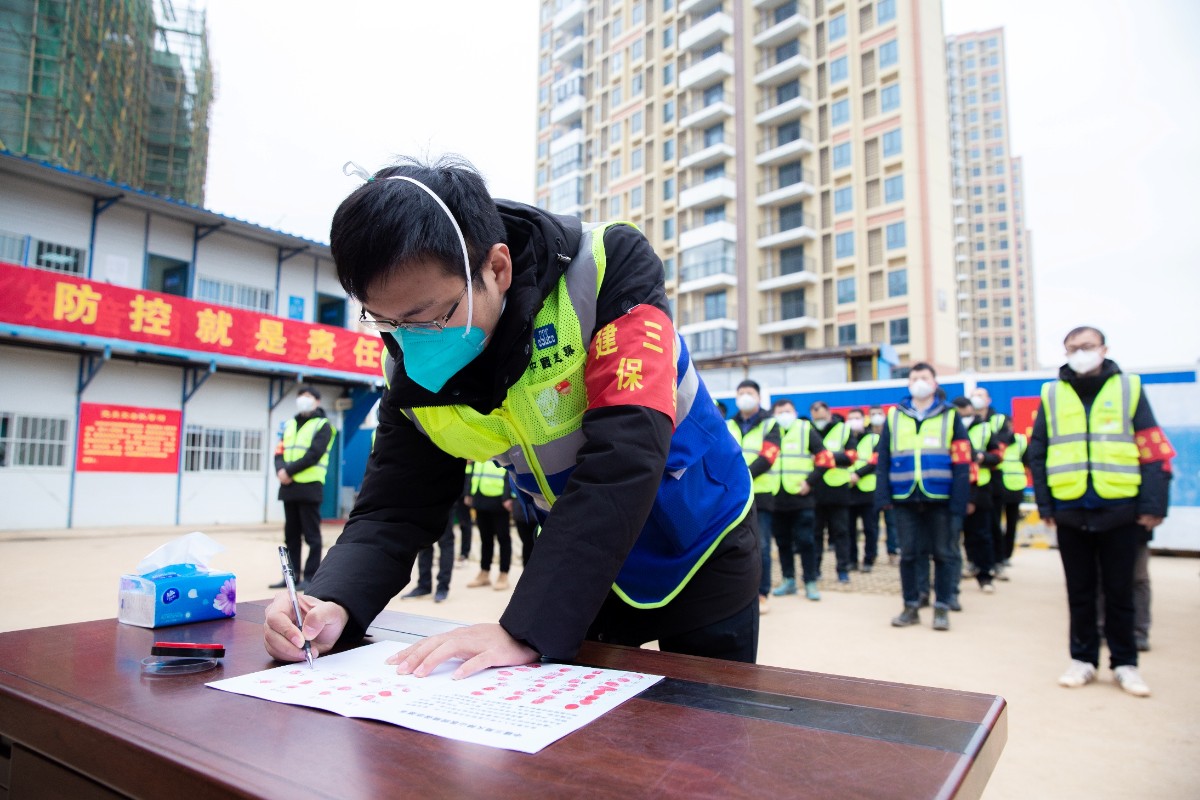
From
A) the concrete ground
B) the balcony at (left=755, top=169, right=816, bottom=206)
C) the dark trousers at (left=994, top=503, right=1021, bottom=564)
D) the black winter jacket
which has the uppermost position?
the balcony at (left=755, top=169, right=816, bottom=206)

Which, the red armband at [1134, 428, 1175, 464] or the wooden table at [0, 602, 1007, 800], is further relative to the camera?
the red armband at [1134, 428, 1175, 464]

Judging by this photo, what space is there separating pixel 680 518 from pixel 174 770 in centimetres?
79

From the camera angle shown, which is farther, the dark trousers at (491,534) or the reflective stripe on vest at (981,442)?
the reflective stripe on vest at (981,442)

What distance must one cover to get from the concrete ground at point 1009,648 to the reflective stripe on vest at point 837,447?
976mm

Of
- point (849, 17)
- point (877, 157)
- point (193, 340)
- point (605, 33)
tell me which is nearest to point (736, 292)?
point (877, 157)

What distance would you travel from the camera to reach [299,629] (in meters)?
1.15

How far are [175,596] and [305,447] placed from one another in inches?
208

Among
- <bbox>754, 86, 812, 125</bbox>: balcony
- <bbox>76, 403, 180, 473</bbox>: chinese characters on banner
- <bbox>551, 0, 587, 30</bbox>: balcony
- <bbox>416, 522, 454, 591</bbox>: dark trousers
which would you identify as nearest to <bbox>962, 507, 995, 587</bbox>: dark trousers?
<bbox>416, 522, 454, 591</bbox>: dark trousers

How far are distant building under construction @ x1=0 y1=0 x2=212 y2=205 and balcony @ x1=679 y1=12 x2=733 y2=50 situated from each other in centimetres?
1891

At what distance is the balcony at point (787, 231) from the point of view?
27828mm

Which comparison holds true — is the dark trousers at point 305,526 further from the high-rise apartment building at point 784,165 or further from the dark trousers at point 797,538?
the high-rise apartment building at point 784,165

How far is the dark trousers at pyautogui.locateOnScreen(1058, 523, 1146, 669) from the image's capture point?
338 centimetres

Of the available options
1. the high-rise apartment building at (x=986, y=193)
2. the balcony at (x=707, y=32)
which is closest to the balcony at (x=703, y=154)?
the balcony at (x=707, y=32)

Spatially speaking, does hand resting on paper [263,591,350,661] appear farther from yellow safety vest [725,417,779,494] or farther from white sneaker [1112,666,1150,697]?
yellow safety vest [725,417,779,494]
